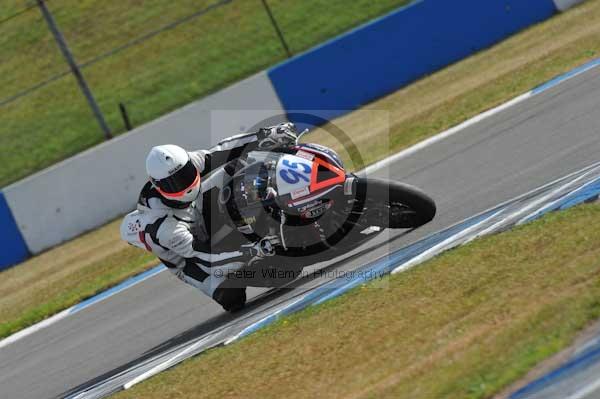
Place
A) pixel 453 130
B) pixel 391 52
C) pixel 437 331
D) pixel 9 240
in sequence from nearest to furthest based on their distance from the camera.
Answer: pixel 437 331, pixel 453 130, pixel 9 240, pixel 391 52

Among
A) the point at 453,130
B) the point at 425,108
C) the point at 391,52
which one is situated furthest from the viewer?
the point at 391,52

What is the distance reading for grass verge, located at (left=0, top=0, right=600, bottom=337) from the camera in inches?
492

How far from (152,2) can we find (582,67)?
11.2 m

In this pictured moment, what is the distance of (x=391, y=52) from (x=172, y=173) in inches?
395

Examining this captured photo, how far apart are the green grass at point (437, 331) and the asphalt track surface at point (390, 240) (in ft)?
3.92

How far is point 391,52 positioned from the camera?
669 inches

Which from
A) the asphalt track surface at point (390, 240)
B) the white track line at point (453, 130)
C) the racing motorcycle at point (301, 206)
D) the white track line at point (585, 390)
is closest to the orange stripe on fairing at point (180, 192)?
the racing motorcycle at point (301, 206)

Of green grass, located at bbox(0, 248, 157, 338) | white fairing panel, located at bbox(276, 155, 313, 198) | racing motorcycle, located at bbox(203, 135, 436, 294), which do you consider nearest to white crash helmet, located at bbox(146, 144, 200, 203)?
racing motorcycle, located at bbox(203, 135, 436, 294)

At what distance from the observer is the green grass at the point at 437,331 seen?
4.90 metres

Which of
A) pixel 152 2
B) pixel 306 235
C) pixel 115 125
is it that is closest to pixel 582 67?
pixel 306 235

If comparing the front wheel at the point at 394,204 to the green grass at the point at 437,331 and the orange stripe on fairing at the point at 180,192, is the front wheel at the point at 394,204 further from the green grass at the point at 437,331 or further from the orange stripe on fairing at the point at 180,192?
the orange stripe on fairing at the point at 180,192

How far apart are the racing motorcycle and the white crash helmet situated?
312 mm

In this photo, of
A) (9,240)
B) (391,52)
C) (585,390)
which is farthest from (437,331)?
(391,52)

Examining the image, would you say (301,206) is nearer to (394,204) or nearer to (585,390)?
(394,204)
